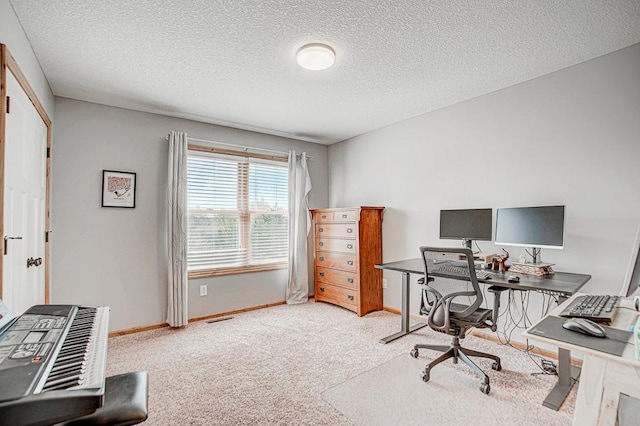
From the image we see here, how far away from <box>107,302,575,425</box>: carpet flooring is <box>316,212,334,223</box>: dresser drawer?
4.75ft

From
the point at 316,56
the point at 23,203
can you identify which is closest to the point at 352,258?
the point at 316,56

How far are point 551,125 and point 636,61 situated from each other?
62cm

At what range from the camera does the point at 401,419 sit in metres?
1.89

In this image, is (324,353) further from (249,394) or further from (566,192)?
(566,192)

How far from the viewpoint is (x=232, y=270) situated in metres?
4.00

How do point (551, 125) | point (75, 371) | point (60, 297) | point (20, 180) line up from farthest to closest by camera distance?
point (60, 297) → point (551, 125) → point (20, 180) → point (75, 371)

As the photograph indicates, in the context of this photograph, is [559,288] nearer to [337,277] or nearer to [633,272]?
[633,272]

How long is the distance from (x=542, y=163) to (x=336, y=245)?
2418 millimetres

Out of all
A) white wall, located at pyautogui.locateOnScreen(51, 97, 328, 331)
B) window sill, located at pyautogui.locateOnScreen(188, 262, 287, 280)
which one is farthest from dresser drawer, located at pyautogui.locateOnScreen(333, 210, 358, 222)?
Answer: white wall, located at pyautogui.locateOnScreen(51, 97, 328, 331)

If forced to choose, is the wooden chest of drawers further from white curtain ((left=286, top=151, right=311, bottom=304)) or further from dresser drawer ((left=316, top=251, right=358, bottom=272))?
white curtain ((left=286, top=151, right=311, bottom=304))

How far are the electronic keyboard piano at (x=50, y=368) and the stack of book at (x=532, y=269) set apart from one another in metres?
2.74

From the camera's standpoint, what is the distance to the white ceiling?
1860 mm

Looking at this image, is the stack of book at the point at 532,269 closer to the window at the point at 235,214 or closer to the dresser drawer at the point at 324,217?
the dresser drawer at the point at 324,217

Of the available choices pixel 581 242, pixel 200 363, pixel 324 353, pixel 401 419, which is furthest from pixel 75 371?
pixel 581 242
